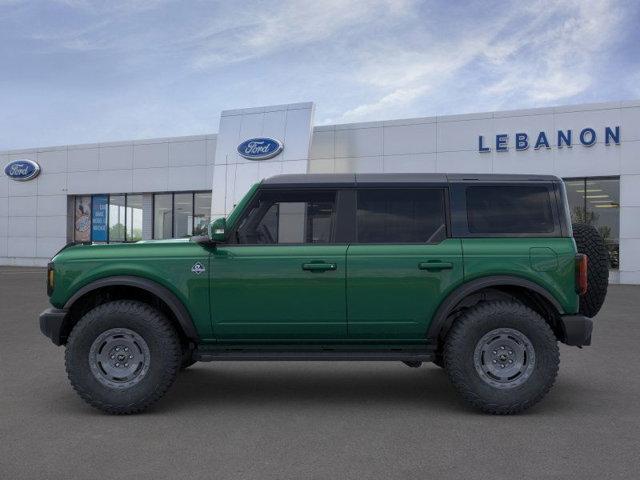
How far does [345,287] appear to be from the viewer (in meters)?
5.25

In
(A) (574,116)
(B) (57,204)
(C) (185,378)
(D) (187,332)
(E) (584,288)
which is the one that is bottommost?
(C) (185,378)

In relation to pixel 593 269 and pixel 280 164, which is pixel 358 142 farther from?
pixel 593 269

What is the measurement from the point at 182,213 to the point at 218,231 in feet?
83.0

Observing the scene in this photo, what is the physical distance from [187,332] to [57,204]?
29.5m

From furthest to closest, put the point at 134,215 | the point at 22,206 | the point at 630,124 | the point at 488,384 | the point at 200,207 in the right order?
the point at 22,206 → the point at 134,215 → the point at 200,207 → the point at 630,124 → the point at 488,384

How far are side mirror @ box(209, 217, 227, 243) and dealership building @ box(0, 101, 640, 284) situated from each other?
64.1 ft

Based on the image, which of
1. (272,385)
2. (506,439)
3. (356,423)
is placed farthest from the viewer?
(272,385)

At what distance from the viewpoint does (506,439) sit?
4.52 meters

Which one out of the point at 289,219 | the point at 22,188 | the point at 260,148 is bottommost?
the point at 289,219

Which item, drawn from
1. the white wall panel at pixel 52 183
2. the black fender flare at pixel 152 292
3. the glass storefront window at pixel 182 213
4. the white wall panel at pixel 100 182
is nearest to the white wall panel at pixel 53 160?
the white wall panel at pixel 52 183

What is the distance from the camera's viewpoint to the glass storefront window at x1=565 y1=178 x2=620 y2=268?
22.2 meters

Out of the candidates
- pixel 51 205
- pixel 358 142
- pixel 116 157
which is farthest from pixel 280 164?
pixel 51 205

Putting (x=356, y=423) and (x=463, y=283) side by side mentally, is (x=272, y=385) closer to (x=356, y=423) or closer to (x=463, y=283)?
(x=356, y=423)

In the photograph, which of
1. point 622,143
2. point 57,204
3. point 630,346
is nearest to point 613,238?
point 622,143
